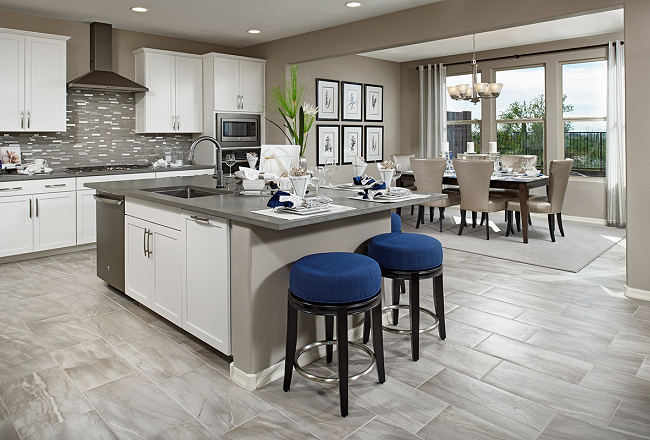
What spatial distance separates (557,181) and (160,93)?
16.0 ft

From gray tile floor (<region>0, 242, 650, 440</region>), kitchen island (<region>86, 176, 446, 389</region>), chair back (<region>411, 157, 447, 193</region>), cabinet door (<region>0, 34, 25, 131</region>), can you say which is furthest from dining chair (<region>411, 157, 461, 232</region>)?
cabinet door (<region>0, 34, 25, 131</region>)

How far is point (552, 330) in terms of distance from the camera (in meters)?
3.16

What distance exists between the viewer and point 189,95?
635 cm

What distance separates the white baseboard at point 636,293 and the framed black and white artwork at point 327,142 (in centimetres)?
468

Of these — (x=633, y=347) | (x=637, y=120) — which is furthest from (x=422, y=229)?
(x=633, y=347)

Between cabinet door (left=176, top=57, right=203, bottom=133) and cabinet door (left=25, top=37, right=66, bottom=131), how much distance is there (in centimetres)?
136

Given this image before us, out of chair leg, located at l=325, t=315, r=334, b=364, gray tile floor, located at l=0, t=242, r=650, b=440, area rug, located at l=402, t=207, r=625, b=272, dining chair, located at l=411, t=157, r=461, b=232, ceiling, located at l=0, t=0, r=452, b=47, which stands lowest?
gray tile floor, located at l=0, t=242, r=650, b=440

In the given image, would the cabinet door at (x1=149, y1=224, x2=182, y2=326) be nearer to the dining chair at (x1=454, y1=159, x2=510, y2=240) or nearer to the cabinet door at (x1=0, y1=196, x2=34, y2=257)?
the cabinet door at (x1=0, y1=196, x2=34, y2=257)

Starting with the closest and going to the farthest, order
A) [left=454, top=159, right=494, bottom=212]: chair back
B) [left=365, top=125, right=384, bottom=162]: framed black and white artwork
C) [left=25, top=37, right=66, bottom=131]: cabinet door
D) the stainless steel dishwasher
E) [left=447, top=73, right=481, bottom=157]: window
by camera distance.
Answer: the stainless steel dishwasher, [left=25, top=37, right=66, bottom=131]: cabinet door, [left=454, top=159, right=494, bottom=212]: chair back, [left=447, top=73, right=481, bottom=157]: window, [left=365, top=125, right=384, bottom=162]: framed black and white artwork

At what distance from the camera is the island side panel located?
7.89 feet

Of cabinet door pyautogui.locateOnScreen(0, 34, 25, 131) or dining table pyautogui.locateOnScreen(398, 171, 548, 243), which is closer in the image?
cabinet door pyautogui.locateOnScreen(0, 34, 25, 131)

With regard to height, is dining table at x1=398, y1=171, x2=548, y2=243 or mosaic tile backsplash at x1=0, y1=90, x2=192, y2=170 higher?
mosaic tile backsplash at x1=0, y1=90, x2=192, y2=170

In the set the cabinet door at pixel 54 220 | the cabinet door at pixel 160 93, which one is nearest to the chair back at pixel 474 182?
the cabinet door at pixel 160 93

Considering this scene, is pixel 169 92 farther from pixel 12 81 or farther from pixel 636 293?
pixel 636 293
